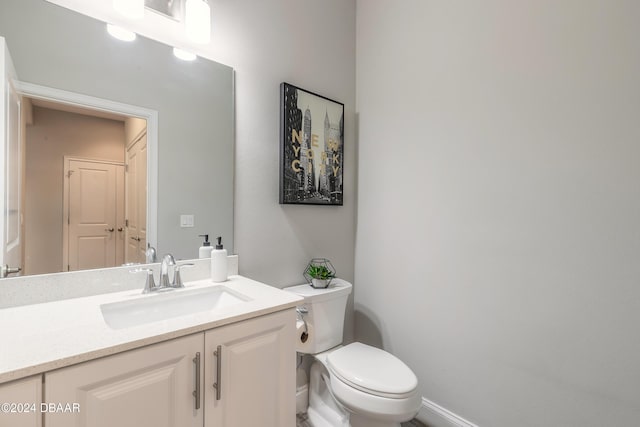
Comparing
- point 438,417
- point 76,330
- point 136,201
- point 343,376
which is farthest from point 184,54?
point 438,417

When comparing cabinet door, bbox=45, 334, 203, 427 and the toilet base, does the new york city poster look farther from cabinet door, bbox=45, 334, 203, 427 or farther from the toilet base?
the toilet base

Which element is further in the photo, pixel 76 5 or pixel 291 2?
pixel 291 2

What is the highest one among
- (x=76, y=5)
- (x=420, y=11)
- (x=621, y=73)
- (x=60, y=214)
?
(x=420, y=11)

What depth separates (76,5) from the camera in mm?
1081

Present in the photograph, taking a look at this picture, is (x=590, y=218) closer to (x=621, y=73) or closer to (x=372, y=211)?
(x=621, y=73)

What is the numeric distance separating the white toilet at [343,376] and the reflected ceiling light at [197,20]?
1.30 meters

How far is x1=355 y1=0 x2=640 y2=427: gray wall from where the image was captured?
3.68 ft

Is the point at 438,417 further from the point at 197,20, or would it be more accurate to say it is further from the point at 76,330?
the point at 197,20

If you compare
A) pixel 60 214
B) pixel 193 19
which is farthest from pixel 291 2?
pixel 60 214

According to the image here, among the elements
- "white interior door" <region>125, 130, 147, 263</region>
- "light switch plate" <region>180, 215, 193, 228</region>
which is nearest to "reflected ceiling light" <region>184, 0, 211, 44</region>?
"white interior door" <region>125, 130, 147, 263</region>

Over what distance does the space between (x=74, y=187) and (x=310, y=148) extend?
1.13m

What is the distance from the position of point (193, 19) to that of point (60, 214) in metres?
0.95

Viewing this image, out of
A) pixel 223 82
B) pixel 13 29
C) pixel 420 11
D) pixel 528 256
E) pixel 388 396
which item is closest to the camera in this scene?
pixel 13 29

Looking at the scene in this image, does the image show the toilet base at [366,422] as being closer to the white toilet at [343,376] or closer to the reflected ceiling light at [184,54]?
the white toilet at [343,376]
